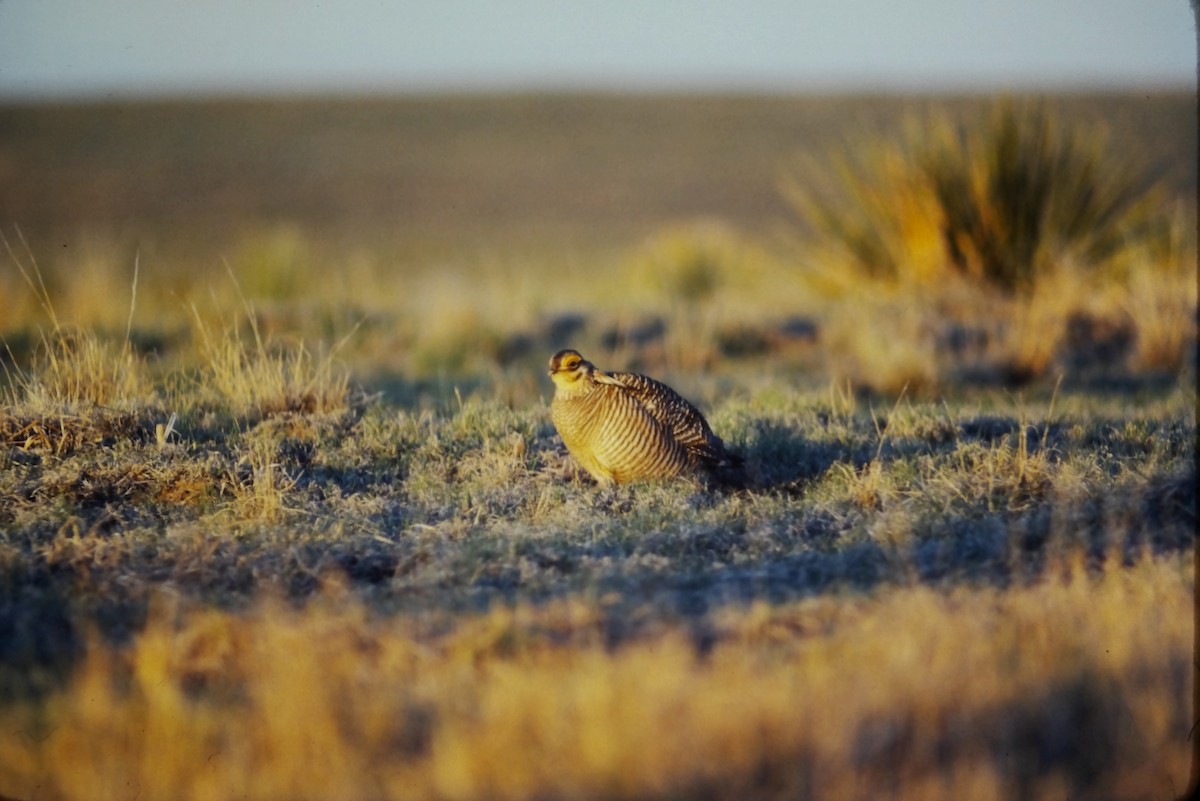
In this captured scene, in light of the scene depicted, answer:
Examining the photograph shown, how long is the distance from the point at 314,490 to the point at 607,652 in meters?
2.36

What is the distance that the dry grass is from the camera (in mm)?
3279

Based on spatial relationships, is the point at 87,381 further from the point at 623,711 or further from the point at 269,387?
the point at 623,711

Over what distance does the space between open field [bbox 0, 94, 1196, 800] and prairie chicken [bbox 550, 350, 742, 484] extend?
0.57 ft

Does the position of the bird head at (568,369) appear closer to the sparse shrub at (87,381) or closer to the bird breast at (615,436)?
the bird breast at (615,436)

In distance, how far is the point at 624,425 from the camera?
5.47m

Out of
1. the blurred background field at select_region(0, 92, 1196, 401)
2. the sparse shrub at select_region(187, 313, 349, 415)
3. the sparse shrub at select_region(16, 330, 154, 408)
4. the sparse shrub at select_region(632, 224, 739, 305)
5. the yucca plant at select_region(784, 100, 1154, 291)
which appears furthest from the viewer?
the sparse shrub at select_region(632, 224, 739, 305)

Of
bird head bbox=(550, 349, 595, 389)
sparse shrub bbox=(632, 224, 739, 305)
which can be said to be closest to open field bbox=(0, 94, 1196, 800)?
bird head bbox=(550, 349, 595, 389)

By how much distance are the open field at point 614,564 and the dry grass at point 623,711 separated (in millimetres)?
12

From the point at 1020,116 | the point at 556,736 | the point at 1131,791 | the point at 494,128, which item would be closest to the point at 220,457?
the point at 556,736

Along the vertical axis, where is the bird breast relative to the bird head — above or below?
below

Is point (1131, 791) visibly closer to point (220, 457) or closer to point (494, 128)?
point (220, 457)

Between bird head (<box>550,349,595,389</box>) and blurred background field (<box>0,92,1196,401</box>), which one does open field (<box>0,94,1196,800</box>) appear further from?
bird head (<box>550,349,595,389</box>)

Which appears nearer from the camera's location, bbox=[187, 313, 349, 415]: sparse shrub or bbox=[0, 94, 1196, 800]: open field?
bbox=[0, 94, 1196, 800]: open field

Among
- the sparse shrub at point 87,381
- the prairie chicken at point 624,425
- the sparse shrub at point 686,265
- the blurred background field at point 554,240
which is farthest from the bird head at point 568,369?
the sparse shrub at point 686,265
